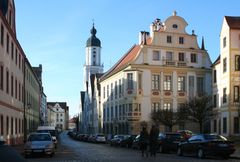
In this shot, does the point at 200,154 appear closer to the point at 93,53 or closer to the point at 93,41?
the point at 93,53

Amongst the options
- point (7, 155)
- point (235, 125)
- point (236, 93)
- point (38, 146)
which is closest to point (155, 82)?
point (236, 93)

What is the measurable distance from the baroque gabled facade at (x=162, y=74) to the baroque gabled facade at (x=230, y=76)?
1559cm

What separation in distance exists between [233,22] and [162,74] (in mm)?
19179

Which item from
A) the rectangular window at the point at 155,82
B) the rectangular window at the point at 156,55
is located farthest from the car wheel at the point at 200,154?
the rectangular window at the point at 155,82

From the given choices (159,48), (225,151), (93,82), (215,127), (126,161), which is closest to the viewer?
(126,161)

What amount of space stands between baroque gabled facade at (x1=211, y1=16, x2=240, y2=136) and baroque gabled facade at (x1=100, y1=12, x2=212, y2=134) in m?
15.6

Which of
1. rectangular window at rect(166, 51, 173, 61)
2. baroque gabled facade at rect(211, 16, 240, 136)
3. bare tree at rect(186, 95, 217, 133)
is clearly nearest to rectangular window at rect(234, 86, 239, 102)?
baroque gabled facade at rect(211, 16, 240, 136)

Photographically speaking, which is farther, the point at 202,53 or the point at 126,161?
the point at 202,53

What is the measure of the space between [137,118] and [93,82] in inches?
1443

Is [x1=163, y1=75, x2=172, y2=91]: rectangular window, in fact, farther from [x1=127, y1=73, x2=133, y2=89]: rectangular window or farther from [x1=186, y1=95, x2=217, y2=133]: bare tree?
[x1=186, y1=95, x2=217, y2=133]: bare tree

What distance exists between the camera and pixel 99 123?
8862 centimetres

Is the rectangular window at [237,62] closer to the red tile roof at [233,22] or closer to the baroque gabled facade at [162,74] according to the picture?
the red tile roof at [233,22]

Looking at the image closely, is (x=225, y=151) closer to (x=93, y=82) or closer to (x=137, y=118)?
(x=137, y=118)

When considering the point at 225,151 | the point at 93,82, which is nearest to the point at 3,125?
the point at 225,151
